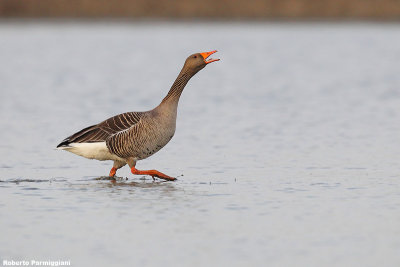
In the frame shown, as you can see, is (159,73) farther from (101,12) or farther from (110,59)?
(101,12)

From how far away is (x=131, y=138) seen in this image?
41.7ft

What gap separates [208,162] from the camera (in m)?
14.6

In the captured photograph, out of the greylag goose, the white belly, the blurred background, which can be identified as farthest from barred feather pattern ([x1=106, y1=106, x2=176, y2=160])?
the blurred background

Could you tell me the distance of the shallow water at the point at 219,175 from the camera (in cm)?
879

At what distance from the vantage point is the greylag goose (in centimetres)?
1273

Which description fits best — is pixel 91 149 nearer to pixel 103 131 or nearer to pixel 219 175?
pixel 103 131

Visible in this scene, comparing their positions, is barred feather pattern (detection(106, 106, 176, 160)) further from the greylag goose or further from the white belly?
the white belly

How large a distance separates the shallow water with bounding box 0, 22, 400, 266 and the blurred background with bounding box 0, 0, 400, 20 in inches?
802

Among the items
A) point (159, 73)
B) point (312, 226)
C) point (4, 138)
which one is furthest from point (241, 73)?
point (312, 226)

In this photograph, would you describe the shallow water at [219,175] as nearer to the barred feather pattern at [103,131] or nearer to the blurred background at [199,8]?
the barred feather pattern at [103,131]

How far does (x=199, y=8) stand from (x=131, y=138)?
43.5 metres

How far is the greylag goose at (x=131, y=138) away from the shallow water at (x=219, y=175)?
43cm

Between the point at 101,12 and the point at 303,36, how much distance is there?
1281cm

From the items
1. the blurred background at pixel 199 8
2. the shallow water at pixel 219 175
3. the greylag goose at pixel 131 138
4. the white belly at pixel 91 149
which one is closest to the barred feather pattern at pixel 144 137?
the greylag goose at pixel 131 138
